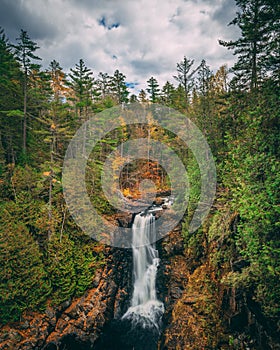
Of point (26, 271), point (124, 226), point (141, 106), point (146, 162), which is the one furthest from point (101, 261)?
point (141, 106)

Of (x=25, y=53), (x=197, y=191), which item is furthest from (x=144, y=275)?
(x=25, y=53)

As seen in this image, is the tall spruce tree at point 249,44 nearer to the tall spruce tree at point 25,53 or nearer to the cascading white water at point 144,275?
the cascading white water at point 144,275

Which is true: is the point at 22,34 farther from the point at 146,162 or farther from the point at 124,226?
the point at 146,162

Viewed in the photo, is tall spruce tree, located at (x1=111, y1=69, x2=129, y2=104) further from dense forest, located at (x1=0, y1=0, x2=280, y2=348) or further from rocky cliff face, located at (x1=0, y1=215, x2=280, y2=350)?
rocky cliff face, located at (x1=0, y1=215, x2=280, y2=350)

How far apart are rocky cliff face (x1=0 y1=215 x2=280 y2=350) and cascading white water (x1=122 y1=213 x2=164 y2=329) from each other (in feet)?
1.78

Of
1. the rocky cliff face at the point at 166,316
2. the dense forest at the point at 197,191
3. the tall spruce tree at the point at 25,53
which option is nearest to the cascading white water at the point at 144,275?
the rocky cliff face at the point at 166,316

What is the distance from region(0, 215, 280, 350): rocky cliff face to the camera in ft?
28.3

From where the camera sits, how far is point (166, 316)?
13805 mm

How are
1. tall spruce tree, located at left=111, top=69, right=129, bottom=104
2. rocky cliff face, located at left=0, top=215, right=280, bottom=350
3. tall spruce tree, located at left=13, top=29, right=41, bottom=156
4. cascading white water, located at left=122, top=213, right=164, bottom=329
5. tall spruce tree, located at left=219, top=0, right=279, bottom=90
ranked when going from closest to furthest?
rocky cliff face, located at left=0, top=215, right=280, bottom=350, tall spruce tree, located at left=219, top=0, right=279, bottom=90, cascading white water, located at left=122, top=213, right=164, bottom=329, tall spruce tree, located at left=13, top=29, right=41, bottom=156, tall spruce tree, located at left=111, top=69, right=129, bottom=104

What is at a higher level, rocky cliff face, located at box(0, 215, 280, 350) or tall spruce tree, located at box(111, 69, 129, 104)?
tall spruce tree, located at box(111, 69, 129, 104)

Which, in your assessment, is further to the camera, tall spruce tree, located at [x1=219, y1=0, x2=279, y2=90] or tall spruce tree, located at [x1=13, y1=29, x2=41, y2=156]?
tall spruce tree, located at [x1=13, y1=29, x2=41, y2=156]

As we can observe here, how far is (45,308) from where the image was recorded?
41.2 feet

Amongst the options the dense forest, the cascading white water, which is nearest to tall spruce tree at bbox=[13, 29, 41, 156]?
the dense forest

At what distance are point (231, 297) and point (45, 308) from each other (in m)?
10.6
